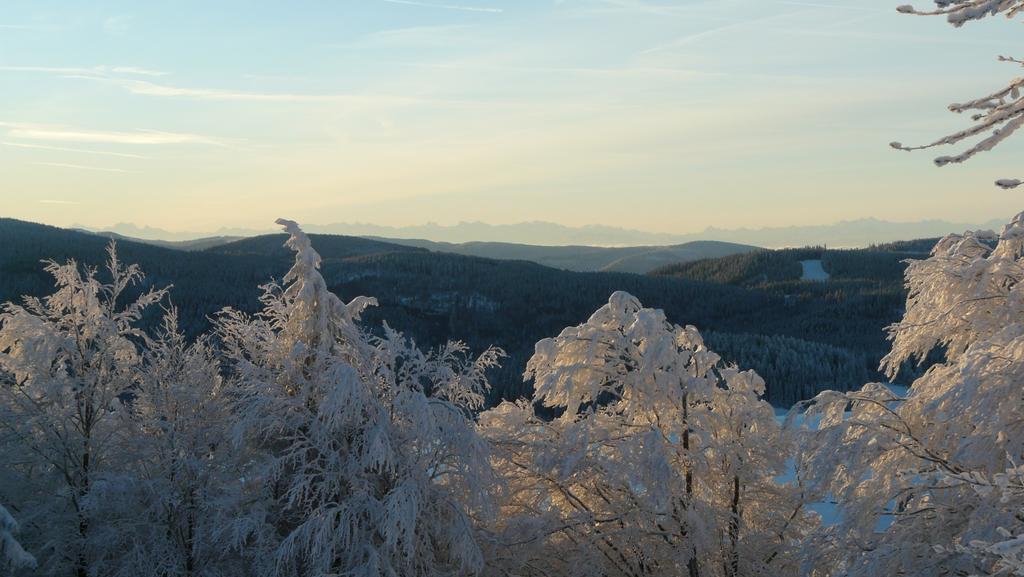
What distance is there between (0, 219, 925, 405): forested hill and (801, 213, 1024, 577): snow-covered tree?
3783 inches

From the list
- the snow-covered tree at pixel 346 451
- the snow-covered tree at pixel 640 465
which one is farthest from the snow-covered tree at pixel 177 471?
the snow-covered tree at pixel 640 465

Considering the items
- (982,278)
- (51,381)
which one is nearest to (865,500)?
(982,278)

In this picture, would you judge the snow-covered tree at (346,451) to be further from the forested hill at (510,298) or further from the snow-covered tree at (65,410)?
the forested hill at (510,298)

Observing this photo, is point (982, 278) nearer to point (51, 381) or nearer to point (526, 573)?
point (526, 573)

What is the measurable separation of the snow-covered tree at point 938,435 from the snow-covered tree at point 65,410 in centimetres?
1245

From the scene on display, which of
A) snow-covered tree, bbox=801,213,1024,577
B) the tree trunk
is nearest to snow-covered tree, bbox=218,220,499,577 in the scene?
the tree trunk

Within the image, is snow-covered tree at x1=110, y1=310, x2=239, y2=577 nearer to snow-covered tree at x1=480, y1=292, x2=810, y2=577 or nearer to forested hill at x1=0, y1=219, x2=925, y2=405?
snow-covered tree at x1=480, y1=292, x2=810, y2=577

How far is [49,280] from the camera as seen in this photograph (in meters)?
136

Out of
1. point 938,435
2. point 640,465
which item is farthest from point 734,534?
point 938,435

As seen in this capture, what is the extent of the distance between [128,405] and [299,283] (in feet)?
20.3

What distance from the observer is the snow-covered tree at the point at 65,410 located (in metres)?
15.3

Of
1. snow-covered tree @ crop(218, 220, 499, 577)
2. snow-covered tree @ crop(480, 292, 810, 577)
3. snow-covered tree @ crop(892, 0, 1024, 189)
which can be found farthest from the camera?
snow-covered tree @ crop(480, 292, 810, 577)

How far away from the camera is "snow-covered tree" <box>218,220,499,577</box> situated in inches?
508

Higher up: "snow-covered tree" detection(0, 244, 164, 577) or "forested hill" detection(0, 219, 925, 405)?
"snow-covered tree" detection(0, 244, 164, 577)
